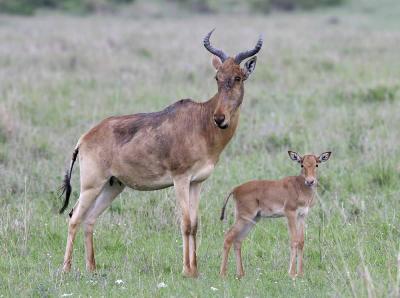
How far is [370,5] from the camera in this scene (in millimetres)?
45000

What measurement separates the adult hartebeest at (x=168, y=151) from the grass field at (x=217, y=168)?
53cm

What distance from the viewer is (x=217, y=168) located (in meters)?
11.9

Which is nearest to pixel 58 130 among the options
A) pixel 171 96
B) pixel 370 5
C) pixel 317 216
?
pixel 171 96

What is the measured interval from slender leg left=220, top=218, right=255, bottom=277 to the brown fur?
278 millimetres

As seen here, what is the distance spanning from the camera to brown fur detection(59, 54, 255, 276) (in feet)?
26.8

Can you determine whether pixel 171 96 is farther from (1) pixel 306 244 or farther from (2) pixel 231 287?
(2) pixel 231 287

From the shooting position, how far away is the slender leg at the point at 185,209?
811 cm

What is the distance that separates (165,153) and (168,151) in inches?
1.7

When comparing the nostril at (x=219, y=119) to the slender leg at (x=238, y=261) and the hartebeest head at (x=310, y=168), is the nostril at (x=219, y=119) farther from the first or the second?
the slender leg at (x=238, y=261)

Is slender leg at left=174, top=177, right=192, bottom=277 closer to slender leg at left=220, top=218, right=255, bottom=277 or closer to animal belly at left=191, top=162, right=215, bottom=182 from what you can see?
animal belly at left=191, top=162, right=215, bottom=182

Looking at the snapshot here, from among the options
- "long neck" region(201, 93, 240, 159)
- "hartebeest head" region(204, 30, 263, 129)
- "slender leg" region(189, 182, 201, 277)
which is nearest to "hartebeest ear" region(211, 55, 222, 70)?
"hartebeest head" region(204, 30, 263, 129)

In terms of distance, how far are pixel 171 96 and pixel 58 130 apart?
3586 millimetres

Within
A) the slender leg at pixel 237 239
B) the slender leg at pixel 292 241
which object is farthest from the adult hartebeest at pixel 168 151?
the slender leg at pixel 292 241

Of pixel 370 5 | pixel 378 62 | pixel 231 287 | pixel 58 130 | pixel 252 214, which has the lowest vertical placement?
pixel 231 287
